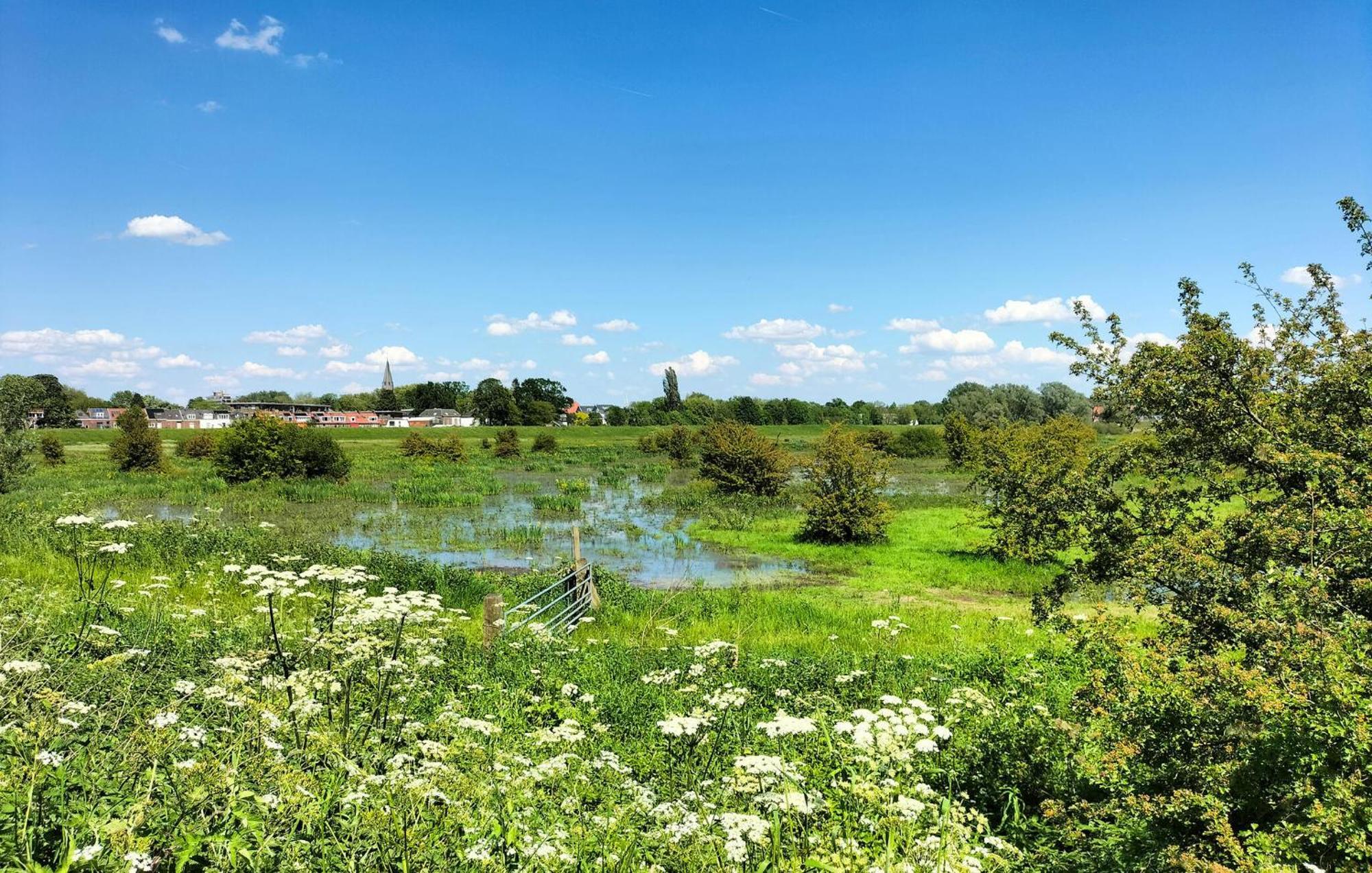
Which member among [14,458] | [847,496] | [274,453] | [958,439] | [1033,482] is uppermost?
[958,439]

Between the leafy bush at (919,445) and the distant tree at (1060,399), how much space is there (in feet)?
41.2

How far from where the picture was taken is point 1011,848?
10.3 feet

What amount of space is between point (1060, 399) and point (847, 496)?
6323 cm

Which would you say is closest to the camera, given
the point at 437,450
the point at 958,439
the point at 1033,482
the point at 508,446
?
the point at 1033,482

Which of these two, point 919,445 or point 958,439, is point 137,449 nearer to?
point 958,439

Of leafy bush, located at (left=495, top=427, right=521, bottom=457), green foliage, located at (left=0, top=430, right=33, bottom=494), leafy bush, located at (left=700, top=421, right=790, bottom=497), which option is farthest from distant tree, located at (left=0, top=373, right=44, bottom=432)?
leafy bush, located at (left=495, top=427, right=521, bottom=457)

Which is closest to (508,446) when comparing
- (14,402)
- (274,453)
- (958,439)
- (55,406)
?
(274,453)

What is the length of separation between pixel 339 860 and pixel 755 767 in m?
1.80

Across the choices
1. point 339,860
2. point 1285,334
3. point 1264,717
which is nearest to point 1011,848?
point 1264,717

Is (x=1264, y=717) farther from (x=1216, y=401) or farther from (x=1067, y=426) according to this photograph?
(x=1067, y=426)

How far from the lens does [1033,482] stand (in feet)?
26.2

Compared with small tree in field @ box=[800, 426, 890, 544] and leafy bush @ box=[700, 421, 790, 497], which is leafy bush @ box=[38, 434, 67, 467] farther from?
small tree in field @ box=[800, 426, 890, 544]

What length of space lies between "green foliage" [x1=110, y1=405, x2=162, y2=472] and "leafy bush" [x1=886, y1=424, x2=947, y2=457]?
54231 millimetres

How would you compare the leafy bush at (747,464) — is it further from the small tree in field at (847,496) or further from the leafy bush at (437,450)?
the leafy bush at (437,450)
